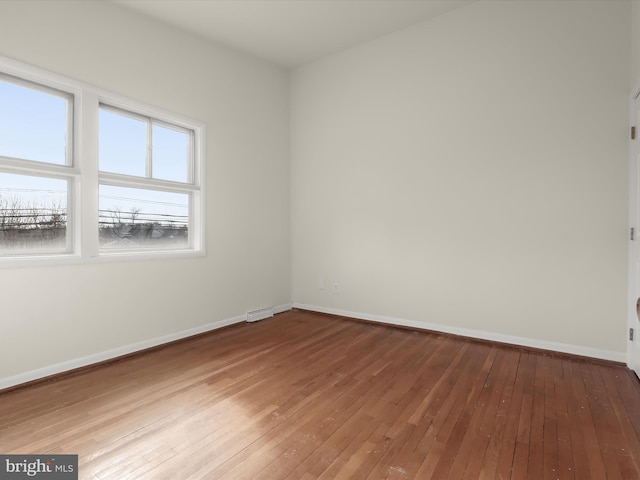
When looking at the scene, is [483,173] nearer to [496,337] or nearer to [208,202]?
[496,337]

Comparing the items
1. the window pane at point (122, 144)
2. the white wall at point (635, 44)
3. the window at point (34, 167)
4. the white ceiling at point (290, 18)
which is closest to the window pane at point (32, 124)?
the window at point (34, 167)

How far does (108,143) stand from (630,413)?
4.45 m

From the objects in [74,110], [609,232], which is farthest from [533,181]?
[74,110]

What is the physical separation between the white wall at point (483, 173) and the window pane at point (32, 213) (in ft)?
9.14

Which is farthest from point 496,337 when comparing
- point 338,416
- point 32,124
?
point 32,124

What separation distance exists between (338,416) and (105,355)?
2176 mm

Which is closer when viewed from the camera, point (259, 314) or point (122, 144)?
point (122, 144)

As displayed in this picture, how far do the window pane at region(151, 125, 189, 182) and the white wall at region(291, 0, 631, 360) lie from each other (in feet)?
5.43

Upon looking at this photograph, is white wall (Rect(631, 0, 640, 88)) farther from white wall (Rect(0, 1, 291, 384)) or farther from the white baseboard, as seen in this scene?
the white baseboard

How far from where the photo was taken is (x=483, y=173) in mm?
3381

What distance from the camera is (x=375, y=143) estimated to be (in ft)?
13.3

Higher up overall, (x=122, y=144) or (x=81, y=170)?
(x=122, y=144)

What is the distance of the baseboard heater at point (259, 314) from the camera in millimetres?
4184

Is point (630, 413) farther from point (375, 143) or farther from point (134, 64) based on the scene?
point (134, 64)
